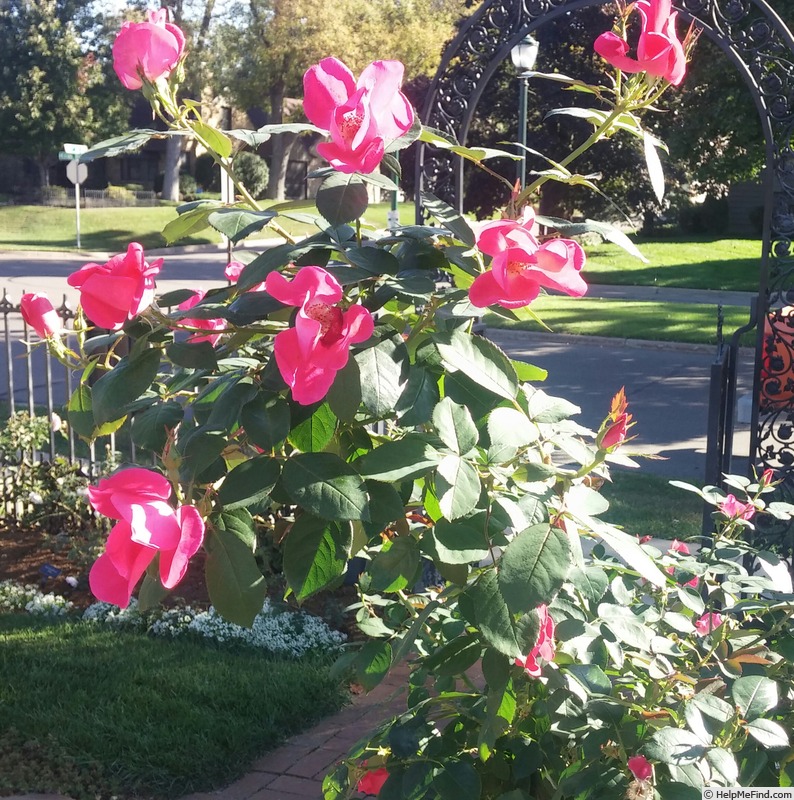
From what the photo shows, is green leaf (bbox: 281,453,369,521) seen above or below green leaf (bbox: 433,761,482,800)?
above

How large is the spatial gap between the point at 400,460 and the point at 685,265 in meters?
24.1

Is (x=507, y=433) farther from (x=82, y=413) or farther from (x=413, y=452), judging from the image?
(x=82, y=413)

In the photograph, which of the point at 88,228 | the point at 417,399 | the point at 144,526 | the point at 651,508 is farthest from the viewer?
the point at 88,228

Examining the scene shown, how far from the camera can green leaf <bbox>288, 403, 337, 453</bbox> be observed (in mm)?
1508

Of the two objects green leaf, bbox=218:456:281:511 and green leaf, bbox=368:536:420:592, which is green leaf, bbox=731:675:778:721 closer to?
green leaf, bbox=368:536:420:592

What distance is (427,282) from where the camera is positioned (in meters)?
1.49

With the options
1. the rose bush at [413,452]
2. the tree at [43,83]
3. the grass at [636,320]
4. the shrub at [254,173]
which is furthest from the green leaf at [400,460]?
the tree at [43,83]

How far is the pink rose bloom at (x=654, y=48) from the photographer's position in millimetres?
1520

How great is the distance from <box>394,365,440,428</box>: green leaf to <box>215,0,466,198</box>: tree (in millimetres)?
32810

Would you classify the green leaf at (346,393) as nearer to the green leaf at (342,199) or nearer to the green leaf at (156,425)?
the green leaf at (342,199)

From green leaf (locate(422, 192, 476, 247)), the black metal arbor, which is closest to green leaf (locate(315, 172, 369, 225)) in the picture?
green leaf (locate(422, 192, 476, 247))

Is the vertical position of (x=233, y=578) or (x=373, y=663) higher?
(x=233, y=578)

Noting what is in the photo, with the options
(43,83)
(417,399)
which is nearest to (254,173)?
(43,83)

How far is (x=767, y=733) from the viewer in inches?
61.3
